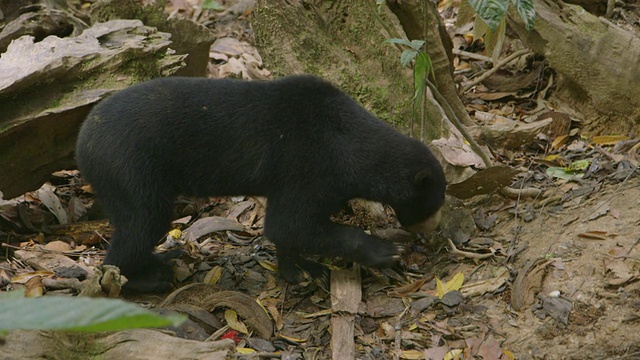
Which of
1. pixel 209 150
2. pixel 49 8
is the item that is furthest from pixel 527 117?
pixel 49 8

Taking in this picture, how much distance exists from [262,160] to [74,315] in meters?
3.68

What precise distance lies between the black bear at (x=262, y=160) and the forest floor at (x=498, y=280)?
419 mm

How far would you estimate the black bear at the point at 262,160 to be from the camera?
4.38 meters

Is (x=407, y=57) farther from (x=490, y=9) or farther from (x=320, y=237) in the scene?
(x=320, y=237)

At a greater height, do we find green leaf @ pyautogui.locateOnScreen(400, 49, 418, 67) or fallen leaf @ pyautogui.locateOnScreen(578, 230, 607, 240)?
green leaf @ pyautogui.locateOnScreen(400, 49, 418, 67)

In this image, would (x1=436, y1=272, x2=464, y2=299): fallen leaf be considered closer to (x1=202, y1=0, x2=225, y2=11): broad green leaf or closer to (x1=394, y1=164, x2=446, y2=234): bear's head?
(x1=394, y1=164, x2=446, y2=234): bear's head

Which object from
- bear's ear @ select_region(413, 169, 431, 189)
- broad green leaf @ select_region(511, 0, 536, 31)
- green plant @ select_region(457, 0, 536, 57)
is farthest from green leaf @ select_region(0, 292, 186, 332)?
broad green leaf @ select_region(511, 0, 536, 31)

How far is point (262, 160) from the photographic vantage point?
14.8 feet

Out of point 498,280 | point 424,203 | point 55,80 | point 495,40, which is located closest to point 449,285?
point 498,280

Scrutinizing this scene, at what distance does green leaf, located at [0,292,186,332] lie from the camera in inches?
32.4

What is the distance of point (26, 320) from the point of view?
33.2 inches

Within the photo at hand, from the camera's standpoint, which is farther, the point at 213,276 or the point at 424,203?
the point at 213,276

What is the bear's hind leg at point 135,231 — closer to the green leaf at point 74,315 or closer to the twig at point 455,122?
the twig at point 455,122

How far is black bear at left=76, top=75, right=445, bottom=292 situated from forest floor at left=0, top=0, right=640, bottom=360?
Result: 419 mm
